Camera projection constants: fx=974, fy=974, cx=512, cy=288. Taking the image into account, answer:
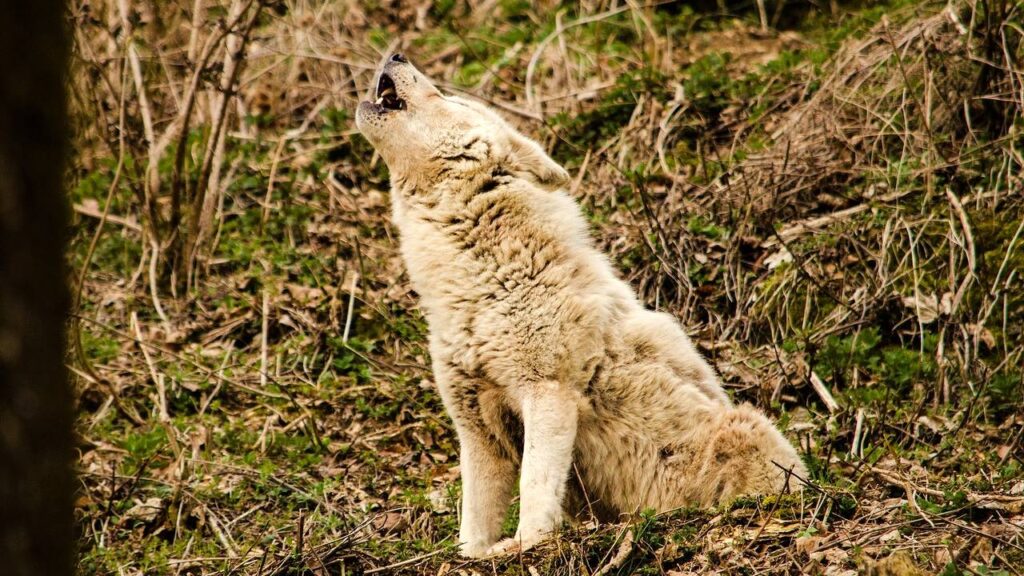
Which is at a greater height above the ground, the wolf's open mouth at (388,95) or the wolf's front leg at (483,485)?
the wolf's open mouth at (388,95)

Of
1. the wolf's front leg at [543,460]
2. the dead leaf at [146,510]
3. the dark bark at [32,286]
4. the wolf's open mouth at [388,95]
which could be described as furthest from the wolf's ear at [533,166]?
the dark bark at [32,286]

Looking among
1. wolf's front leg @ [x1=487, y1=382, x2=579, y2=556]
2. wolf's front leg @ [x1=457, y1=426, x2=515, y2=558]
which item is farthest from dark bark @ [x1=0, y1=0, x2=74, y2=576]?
wolf's front leg @ [x1=457, y1=426, x2=515, y2=558]

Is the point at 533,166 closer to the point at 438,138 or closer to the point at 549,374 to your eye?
the point at 438,138

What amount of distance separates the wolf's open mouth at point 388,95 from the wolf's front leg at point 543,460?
1.79 meters

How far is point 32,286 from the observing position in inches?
64.9

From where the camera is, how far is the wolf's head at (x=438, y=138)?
4.93 m

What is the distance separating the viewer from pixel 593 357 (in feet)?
14.6

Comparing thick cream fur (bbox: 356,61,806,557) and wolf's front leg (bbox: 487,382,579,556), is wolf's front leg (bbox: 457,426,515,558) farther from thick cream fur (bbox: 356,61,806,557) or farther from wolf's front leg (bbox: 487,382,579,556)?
wolf's front leg (bbox: 487,382,579,556)

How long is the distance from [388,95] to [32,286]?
12.1ft

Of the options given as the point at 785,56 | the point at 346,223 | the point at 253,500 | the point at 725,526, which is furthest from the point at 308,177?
the point at 725,526

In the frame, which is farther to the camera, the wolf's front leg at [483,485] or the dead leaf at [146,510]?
the dead leaf at [146,510]

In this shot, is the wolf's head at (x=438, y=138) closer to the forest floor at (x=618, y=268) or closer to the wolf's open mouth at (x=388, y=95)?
the wolf's open mouth at (x=388, y=95)

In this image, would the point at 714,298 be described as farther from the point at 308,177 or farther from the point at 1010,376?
the point at 308,177

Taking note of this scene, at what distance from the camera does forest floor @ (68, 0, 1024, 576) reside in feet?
14.2
